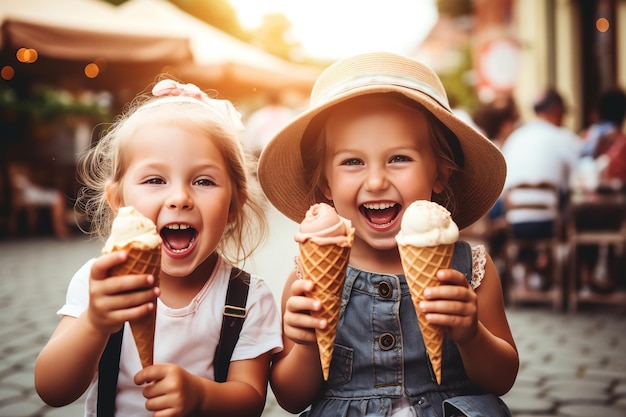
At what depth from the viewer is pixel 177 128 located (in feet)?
7.22

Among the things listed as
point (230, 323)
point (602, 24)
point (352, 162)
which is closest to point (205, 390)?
point (230, 323)

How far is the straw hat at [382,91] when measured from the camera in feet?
7.13

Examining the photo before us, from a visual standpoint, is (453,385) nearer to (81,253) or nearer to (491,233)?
(491,233)

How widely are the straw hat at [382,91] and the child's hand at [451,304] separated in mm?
635

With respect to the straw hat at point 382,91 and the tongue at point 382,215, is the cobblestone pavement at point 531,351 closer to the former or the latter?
the straw hat at point 382,91

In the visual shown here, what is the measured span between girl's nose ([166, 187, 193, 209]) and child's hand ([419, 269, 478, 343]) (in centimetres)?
82

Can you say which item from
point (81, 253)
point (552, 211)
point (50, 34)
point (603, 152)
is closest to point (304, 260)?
point (552, 211)

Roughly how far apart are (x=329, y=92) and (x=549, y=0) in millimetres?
12526

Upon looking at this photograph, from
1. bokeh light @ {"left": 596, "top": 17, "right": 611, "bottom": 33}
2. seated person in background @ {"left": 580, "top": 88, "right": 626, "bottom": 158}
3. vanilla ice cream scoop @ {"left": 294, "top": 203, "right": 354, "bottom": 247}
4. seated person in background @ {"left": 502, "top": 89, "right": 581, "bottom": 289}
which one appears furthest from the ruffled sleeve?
bokeh light @ {"left": 596, "top": 17, "right": 611, "bottom": 33}

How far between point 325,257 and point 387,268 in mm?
491

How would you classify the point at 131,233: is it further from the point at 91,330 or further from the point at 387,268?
the point at 387,268

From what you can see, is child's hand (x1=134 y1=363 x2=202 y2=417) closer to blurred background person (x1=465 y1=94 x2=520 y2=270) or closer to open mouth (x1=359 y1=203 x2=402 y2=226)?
open mouth (x1=359 y1=203 x2=402 y2=226)

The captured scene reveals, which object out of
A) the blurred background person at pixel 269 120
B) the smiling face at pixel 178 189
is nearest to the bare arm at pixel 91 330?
the smiling face at pixel 178 189

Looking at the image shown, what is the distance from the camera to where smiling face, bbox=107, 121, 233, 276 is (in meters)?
2.09
